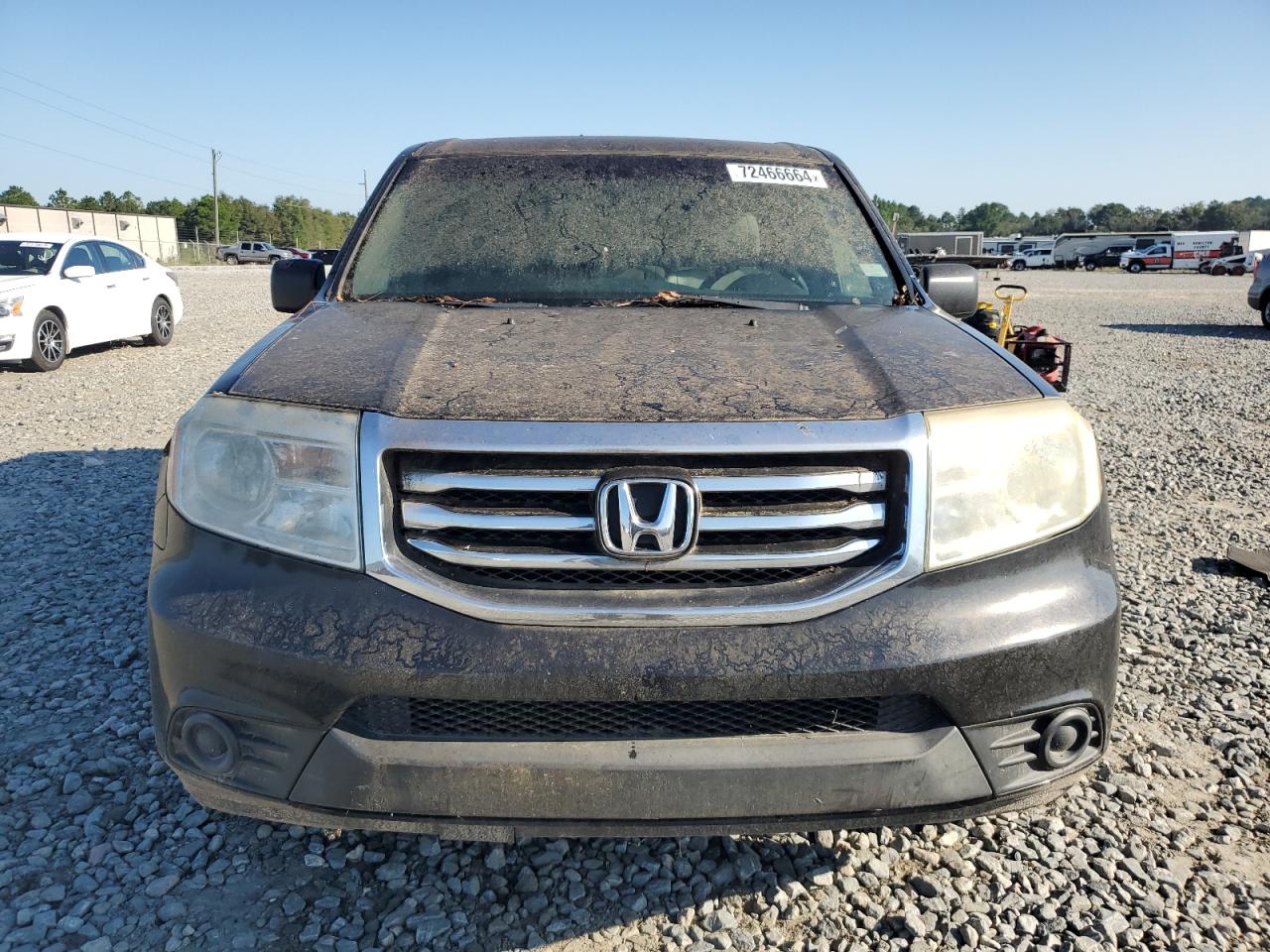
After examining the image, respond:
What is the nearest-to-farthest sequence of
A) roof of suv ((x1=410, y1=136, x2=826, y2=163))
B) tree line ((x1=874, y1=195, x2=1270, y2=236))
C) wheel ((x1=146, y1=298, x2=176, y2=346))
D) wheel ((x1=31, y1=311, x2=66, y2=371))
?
roof of suv ((x1=410, y1=136, x2=826, y2=163)) < wheel ((x1=31, y1=311, x2=66, y2=371)) < wheel ((x1=146, y1=298, x2=176, y2=346)) < tree line ((x1=874, y1=195, x2=1270, y2=236))

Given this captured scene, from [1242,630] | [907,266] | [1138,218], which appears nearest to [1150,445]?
[1242,630]

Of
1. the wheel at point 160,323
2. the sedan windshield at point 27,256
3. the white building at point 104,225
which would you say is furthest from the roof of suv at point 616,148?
the white building at point 104,225

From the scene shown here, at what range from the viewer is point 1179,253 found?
2308 inches

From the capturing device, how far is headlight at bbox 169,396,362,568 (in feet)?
6.19

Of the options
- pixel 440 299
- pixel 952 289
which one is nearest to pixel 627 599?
pixel 440 299

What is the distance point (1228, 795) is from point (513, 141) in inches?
128

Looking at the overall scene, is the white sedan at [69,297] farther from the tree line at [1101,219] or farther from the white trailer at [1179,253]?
the tree line at [1101,219]

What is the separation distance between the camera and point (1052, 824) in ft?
8.72

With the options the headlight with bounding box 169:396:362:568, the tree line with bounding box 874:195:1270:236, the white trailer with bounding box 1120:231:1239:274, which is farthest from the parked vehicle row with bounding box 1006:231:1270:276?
the headlight with bounding box 169:396:362:568

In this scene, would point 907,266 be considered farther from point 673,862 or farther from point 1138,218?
point 1138,218

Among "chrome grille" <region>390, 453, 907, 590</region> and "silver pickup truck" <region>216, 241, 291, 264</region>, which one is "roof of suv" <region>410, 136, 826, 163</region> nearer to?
"chrome grille" <region>390, 453, 907, 590</region>

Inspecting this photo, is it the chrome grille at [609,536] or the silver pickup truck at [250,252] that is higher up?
the silver pickup truck at [250,252]

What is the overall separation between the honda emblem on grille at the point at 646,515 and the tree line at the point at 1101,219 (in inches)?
4115

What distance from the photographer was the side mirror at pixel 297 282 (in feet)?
11.0
